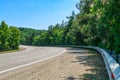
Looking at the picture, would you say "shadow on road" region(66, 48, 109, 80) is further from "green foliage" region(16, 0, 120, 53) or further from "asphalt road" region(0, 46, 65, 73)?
"asphalt road" region(0, 46, 65, 73)

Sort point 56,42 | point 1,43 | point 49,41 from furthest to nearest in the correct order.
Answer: point 49,41 < point 56,42 < point 1,43

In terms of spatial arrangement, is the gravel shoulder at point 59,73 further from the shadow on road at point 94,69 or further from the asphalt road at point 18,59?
the asphalt road at point 18,59

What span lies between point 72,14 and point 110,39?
251 ft

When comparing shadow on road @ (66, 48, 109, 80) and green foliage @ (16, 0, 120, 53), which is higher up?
green foliage @ (16, 0, 120, 53)

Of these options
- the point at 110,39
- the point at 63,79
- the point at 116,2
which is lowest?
the point at 63,79

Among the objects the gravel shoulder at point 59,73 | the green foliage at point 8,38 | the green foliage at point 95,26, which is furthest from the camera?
the green foliage at point 8,38

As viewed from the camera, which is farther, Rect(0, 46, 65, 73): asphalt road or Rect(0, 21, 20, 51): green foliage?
Rect(0, 21, 20, 51): green foliage

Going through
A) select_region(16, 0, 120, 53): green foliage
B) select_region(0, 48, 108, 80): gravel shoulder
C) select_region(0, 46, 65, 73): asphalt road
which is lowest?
select_region(0, 48, 108, 80): gravel shoulder

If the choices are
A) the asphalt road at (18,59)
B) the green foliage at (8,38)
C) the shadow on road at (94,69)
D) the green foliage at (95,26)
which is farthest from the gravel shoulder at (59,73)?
the green foliage at (8,38)

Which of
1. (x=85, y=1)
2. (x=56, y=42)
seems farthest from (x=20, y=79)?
(x=56, y=42)

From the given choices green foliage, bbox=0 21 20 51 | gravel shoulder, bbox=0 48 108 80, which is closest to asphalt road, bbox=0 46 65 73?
gravel shoulder, bbox=0 48 108 80

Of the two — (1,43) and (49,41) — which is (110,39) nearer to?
(1,43)

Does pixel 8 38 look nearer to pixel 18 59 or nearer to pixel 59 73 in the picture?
pixel 18 59

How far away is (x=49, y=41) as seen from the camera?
13100 cm
